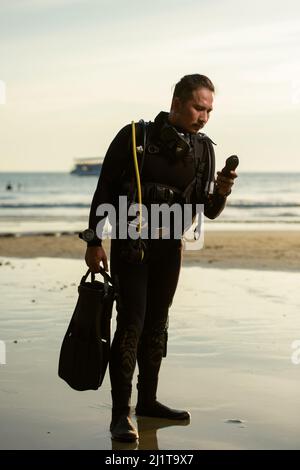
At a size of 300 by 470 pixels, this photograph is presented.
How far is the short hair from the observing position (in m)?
5.86

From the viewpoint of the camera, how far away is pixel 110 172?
5.79 m

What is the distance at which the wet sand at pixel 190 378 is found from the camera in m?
5.68

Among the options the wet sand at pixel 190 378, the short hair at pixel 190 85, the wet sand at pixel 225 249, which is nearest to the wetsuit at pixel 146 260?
the short hair at pixel 190 85

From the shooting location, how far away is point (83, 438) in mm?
5609

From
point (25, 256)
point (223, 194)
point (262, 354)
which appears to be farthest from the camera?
point (25, 256)

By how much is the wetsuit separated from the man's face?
6 cm

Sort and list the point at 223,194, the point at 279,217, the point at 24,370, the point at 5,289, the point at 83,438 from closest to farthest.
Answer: the point at 83,438, the point at 223,194, the point at 24,370, the point at 5,289, the point at 279,217

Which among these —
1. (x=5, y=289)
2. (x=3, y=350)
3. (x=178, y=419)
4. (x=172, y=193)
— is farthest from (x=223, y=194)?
(x=5, y=289)

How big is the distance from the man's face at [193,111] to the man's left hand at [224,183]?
0.31 m

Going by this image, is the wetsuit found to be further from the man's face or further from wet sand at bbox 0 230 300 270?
wet sand at bbox 0 230 300 270

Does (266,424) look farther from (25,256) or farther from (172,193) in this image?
(25,256)
